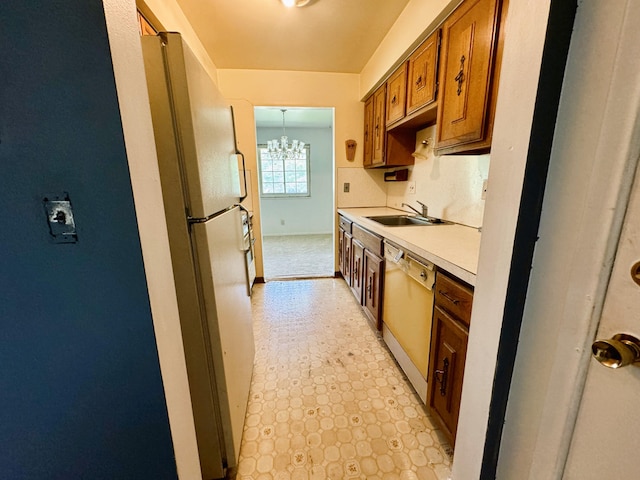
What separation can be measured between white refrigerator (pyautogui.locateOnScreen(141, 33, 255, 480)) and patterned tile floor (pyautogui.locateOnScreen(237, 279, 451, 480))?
0.81 ft

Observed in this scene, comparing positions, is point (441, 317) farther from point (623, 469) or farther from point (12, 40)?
point (12, 40)

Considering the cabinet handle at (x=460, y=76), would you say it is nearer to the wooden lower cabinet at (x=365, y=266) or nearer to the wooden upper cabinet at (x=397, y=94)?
the wooden upper cabinet at (x=397, y=94)

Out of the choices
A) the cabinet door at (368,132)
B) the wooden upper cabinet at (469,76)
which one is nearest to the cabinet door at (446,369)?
the wooden upper cabinet at (469,76)

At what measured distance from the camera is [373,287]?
2062 millimetres

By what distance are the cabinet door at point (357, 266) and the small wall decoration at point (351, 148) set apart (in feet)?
3.84

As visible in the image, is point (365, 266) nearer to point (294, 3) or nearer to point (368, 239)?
point (368, 239)

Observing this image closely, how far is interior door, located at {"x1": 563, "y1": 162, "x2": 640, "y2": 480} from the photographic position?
448 millimetres

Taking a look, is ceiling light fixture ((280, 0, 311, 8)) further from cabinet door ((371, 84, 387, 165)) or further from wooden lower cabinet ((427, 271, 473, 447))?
wooden lower cabinet ((427, 271, 473, 447))

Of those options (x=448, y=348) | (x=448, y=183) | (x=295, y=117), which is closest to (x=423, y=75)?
(x=448, y=183)

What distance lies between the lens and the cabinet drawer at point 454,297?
970mm

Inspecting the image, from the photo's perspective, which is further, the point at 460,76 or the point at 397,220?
the point at 397,220

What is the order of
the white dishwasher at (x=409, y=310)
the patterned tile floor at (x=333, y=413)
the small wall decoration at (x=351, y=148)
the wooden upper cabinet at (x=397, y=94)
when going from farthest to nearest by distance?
1. the small wall decoration at (x=351, y=148)
2. the wooden upper cabinet at (x=397, y=94)
3. the white dishwasher at (x=409, y=310)
4. the patterned tile floor at (x=333, y=413)

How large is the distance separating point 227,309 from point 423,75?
1.89m

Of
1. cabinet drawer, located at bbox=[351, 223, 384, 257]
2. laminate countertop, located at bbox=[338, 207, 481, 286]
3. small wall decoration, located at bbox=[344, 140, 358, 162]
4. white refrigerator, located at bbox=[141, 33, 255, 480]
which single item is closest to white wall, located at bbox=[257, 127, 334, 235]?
small wall decoration, located at bbox=[344, 140, 358, 162]
